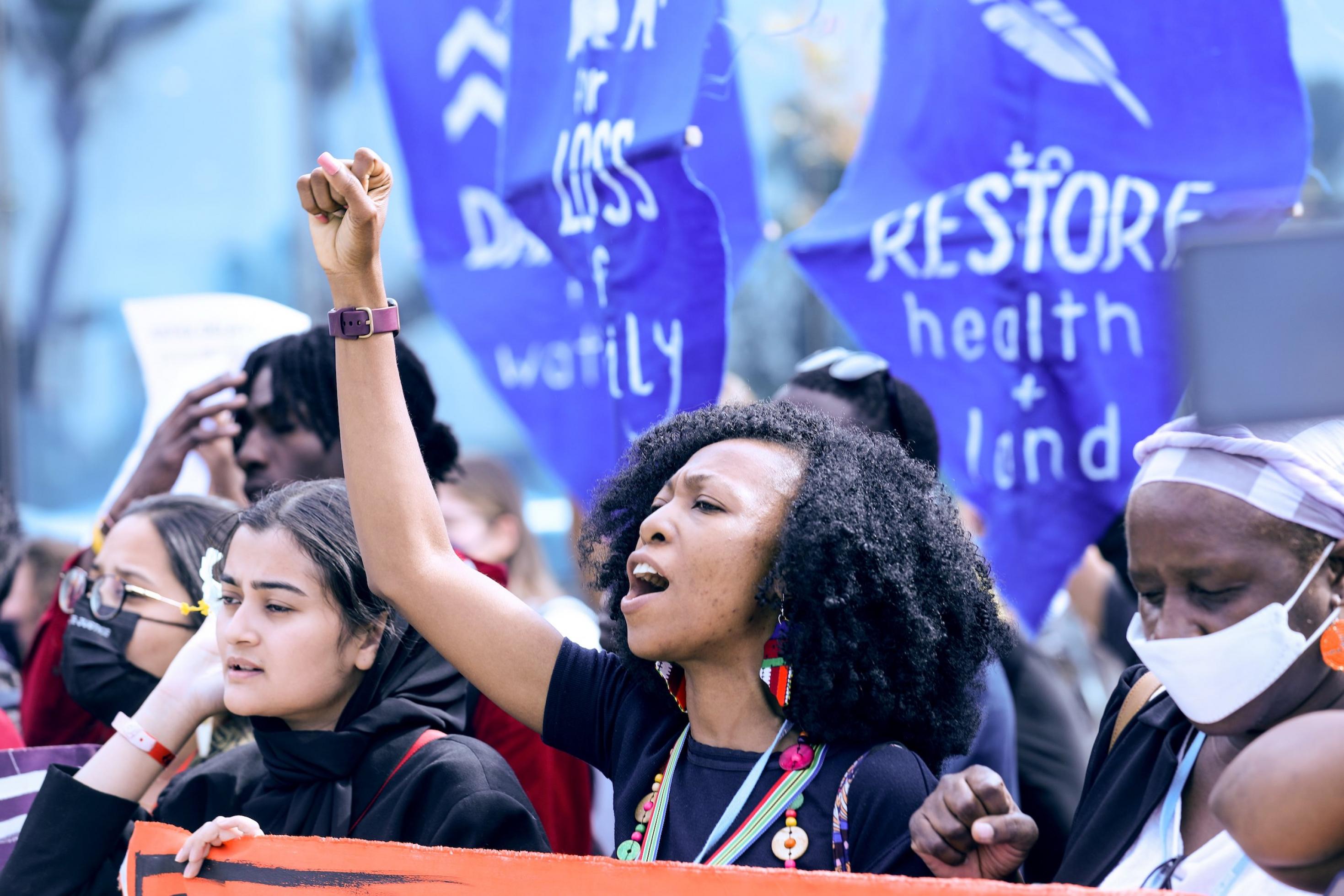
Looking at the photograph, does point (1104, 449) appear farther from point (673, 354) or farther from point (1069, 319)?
point (673, 354)

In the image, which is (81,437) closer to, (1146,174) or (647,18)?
(647,18)

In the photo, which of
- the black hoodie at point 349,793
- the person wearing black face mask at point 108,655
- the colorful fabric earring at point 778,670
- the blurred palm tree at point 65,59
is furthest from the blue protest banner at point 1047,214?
the blurred palm tree at point 65,59

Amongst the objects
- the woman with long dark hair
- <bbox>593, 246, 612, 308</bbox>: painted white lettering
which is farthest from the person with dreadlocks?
<bbox>593, 246, 612, 308</bbox>: painted white lettering

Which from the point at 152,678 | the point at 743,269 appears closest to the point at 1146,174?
the point at 743,269

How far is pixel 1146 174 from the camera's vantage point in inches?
123

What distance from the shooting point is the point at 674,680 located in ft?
7.16

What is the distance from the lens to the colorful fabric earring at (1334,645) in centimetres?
160

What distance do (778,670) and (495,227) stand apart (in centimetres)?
270

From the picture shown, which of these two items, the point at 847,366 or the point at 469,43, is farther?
the point at 469,43

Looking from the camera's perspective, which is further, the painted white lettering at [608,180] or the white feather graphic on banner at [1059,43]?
the painted white lettering at [608,180]

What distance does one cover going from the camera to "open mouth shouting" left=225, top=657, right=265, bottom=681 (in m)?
2.42

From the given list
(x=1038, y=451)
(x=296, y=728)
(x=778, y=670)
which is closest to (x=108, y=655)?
(x=296, y=728)

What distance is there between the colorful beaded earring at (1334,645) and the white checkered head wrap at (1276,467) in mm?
107

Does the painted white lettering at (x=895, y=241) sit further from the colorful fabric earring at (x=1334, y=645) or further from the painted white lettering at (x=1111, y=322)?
the colorful fabric earring at (x=1334, y=645)
